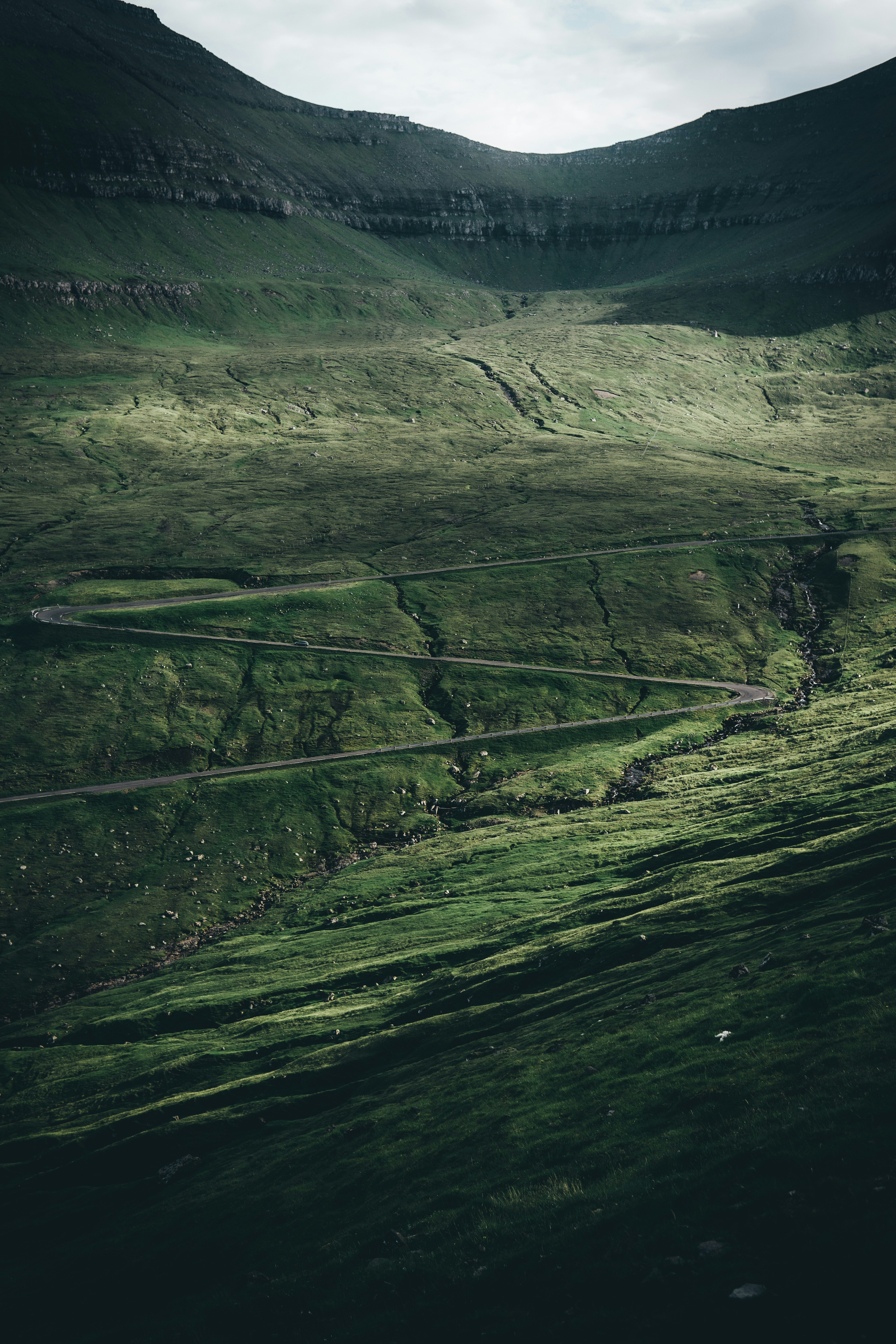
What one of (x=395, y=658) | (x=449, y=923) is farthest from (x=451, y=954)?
(x=395, y=658)

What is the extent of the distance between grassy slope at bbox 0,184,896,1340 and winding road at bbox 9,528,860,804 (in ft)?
8.07

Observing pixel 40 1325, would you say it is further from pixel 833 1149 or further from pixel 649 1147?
pixel 833 1149

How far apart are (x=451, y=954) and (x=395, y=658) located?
6182cm

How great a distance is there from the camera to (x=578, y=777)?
9162 centimetres

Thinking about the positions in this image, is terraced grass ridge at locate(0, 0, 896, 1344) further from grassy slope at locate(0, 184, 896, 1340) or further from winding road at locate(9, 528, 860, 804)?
winding road at locate(9, 528, 860, 804)

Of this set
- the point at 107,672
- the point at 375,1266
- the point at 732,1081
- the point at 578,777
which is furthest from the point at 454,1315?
the point at 107,672

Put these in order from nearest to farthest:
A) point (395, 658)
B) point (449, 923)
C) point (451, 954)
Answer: point (451, 954) < point (449, 923) < point (395, 658)

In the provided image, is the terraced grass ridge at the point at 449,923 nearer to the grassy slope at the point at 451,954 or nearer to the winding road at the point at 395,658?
the grassy slope at the point at 451,954

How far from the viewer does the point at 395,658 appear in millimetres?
115188

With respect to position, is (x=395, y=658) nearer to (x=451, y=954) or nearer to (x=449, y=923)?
(x=449, y=923)

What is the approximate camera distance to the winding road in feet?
308

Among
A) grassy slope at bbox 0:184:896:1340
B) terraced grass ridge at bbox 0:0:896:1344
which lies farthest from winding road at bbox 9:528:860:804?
grassy slope at bbox 0:184:896:1340

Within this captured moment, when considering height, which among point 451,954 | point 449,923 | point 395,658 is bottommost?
point 449,923

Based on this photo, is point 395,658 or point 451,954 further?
point 395,658
